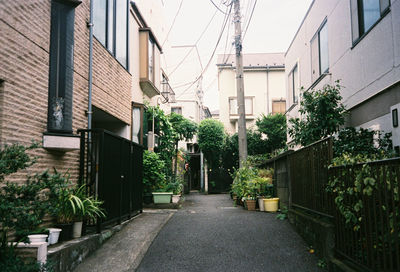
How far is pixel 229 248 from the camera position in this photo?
5863mm

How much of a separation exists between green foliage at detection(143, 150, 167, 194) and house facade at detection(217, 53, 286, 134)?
53.4 feet

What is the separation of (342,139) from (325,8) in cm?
485

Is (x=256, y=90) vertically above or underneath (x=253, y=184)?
above

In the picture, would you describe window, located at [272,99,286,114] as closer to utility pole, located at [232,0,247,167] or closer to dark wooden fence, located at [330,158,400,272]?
utility pole, located at [232,0,247,167]

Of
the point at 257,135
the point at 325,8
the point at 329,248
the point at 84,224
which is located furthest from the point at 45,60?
the point at 257,135

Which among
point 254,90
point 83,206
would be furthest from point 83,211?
point 254,90

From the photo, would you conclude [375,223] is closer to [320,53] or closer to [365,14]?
[365,14]

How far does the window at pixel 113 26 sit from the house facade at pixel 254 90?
17550 mm

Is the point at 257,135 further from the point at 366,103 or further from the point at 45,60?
the point at 45,60

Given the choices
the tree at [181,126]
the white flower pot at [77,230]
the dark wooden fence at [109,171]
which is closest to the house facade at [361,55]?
the dark wooden fence at [109,171]

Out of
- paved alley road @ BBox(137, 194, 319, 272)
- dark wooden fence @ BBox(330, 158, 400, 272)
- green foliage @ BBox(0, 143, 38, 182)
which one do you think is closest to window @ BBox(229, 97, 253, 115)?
paved alley road @ BBox(137, 194, 319, 272)

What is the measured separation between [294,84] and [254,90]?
12523 millimetres

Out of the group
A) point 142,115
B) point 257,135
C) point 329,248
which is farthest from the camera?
point 257,135

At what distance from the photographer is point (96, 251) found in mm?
5590
